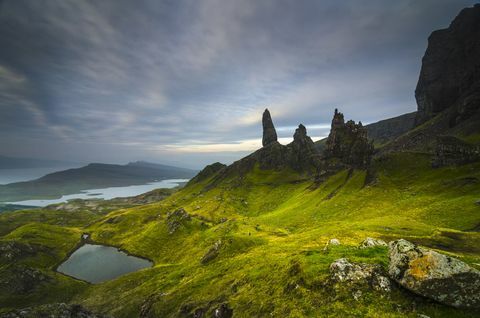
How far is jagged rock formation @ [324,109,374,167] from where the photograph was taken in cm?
15212

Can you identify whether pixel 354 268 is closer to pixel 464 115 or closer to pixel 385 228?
pixel 385 228

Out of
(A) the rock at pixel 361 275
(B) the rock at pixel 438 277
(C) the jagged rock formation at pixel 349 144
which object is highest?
(C) the jagged rock formation at pixel 349 144

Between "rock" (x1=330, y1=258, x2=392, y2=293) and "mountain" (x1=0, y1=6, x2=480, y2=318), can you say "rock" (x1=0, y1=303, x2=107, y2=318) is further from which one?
"rock" (x1=330, y1=258, x2=392, y2=293)

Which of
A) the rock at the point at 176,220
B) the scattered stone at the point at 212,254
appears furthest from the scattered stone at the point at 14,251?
the scattered stone at the point at 212,254

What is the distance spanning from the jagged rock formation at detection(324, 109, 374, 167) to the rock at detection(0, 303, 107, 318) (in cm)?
14479

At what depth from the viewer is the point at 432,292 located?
18.0m

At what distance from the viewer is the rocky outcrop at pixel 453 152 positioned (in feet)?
340

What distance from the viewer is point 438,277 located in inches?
708

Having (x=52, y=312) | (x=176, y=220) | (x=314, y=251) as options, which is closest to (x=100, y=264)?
(x=176, y=220)

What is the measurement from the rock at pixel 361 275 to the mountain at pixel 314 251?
0.30ft

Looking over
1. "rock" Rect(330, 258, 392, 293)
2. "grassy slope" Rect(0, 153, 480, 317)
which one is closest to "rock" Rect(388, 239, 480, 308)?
"grassy slope" Rect(0, 153, 480, 317)

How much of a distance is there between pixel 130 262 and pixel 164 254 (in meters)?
15.8

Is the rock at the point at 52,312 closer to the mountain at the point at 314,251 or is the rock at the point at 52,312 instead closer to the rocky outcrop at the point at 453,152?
the mountain at the point at 314,251

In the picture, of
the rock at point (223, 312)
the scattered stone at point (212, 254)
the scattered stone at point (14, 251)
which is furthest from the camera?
the scattered stone at point (14, 251)
